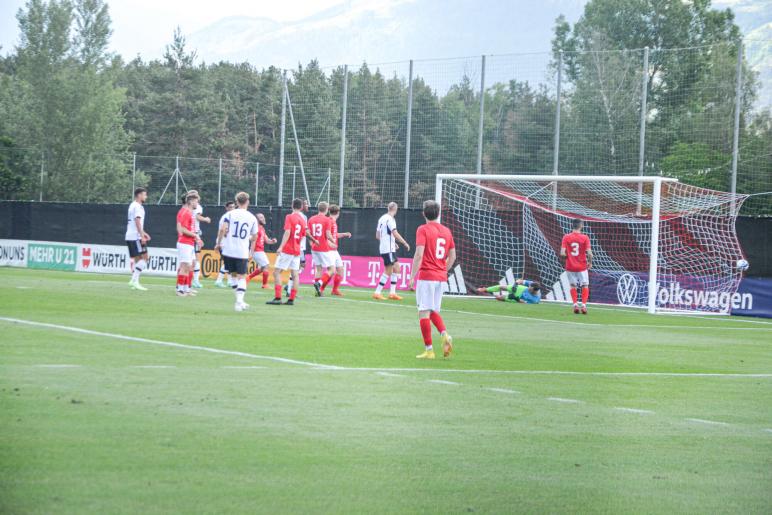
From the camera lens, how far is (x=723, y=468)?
7520mm

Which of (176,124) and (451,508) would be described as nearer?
(451,508)

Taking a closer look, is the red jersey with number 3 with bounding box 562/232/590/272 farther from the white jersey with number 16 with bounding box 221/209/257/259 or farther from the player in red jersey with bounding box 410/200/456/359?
the player in red jersey with bounding box 410/200/456/359

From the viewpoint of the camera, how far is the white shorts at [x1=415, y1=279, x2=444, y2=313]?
14016 mm

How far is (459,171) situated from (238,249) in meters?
13.6

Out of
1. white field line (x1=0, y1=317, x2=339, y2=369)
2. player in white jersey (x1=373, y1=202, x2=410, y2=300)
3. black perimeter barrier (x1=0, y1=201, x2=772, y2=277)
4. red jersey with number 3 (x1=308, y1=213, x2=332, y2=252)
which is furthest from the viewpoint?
black perimeter barrier (x1=0, y1=201, x2=772, y2=277)

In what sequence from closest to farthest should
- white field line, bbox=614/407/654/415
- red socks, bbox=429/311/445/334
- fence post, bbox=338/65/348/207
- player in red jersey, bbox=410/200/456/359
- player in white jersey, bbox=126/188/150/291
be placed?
white field line, bbox=614/407/654/415
red socks, bbox=429/311/445/334
player in red jersey, bbox=410/200/456/359
player in white jersey, bbox=126/188/150/291
fence post, bbox=338/65/348/207

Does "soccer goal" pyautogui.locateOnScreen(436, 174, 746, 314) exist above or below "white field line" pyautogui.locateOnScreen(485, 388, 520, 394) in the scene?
above

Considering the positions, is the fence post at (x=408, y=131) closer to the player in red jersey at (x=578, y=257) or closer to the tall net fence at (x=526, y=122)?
the tall net fence at (x=526, y=122)

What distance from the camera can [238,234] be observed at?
21344 mm

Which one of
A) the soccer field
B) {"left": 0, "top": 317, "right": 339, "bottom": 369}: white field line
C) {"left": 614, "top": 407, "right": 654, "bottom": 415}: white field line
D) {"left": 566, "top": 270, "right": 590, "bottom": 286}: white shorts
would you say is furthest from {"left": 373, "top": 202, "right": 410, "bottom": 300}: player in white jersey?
{"left": 614, "top": 407, "right": 654, "bottom": 415}: white field line

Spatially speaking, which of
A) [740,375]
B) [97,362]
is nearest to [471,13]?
[740,375]

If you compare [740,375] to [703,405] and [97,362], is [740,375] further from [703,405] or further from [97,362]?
[97,362]

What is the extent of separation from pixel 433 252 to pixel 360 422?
19.3ft

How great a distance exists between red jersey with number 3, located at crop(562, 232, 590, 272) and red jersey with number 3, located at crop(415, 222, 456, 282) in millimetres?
12013
